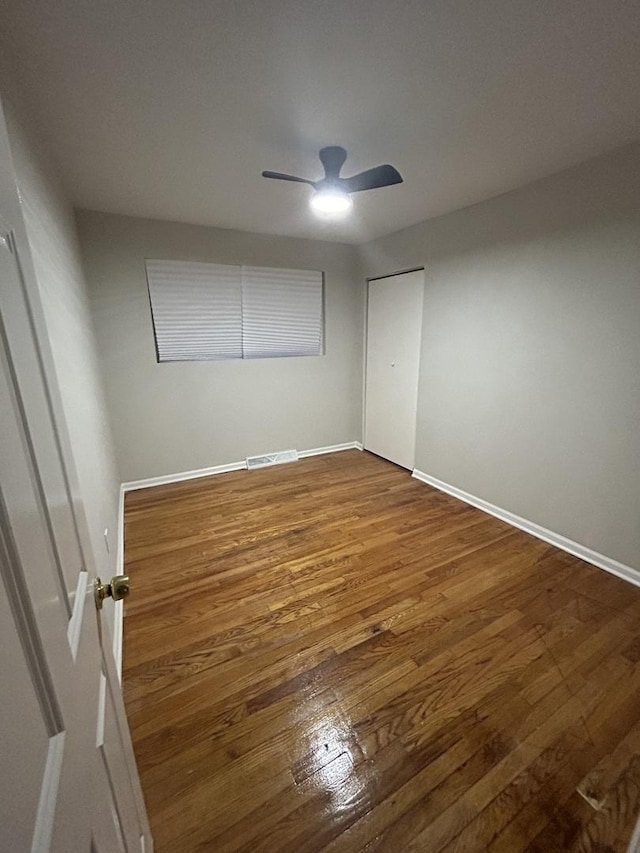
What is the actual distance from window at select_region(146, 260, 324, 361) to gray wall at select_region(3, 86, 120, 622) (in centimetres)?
85

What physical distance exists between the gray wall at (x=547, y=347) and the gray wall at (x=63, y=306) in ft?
8.31

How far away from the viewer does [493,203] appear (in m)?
2.42

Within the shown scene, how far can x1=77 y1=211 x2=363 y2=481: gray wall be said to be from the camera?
2865mm

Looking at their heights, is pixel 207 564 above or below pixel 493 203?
below

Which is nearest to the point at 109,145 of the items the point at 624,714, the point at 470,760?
the point at 470,760

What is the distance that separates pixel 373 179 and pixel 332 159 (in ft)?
0.83

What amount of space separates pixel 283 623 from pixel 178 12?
2.36 meters

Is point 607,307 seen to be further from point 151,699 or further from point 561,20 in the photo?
point 151,699

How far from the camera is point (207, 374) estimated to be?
3.36m

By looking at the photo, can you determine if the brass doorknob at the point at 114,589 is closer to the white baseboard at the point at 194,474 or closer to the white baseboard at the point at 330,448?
the white baseboard at the point at 194,474

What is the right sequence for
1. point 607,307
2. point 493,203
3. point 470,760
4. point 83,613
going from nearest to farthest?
point 83,613, point 470,760, point 607,307, point 493,203

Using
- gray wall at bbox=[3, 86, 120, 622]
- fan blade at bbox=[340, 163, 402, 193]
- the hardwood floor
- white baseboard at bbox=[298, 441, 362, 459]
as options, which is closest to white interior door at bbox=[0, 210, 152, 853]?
gray wall at bbox=[3, 86, 120, 622]

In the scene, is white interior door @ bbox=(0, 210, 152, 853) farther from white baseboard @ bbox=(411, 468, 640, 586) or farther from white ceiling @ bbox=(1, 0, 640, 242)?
white baseboard @ bbox=(411, 468, 640, 586)

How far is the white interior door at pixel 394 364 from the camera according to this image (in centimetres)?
328
